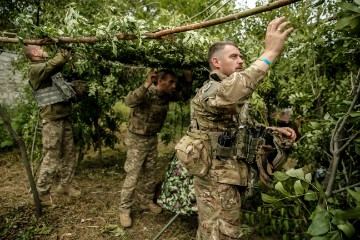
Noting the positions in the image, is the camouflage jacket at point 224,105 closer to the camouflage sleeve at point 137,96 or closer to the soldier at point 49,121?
the camouflage sleeve at point 137,96

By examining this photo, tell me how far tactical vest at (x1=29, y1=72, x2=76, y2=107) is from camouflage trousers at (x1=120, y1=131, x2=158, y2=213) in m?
1.07

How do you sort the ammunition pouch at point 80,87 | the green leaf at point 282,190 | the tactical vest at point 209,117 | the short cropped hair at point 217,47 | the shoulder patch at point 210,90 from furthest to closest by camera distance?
1. the ammunition pouch at point 80,87
2. the short cropped hair at point 217,47
3. the tactical vest at point 209,117
4. the shoulder patch at point 210,90
5. the green leaf at point 282,190

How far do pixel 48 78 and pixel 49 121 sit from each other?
600 mm

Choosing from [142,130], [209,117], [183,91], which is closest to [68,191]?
[142,130]

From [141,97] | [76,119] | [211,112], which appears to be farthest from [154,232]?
[76,119]

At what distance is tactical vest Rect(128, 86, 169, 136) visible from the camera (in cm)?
369

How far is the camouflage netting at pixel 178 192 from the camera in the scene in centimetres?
334

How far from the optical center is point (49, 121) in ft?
13.3

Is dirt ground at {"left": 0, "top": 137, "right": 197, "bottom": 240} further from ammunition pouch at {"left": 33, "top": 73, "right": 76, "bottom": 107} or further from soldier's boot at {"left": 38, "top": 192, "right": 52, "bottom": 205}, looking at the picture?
ammunition pouch at {"left": 33, "top": 73, "right": 76, "bottom": 107}

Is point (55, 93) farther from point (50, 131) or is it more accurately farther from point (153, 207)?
point (153, 207)

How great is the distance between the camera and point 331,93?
9.15 feet

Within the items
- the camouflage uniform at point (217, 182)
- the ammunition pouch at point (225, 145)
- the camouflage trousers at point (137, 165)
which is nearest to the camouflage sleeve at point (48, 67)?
the camouflage trousers at point (137, 165)

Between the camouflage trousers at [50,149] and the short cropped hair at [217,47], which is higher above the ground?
the short cropped hair at [217,47]

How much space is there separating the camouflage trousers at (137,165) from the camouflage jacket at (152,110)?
12 centimetres
